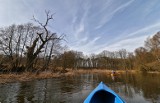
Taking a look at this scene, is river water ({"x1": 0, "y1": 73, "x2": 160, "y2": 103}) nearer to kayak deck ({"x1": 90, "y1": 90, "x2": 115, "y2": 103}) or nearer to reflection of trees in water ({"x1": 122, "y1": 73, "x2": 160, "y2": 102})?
reflection of trees in water ({"x1": 122, "y1": 73, "x2": 160, "y2": 102})

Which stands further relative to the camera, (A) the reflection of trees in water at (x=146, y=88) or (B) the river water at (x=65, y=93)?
(A) the reflection of trees in water at (x=146, y=88)

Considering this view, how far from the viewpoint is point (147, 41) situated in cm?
4116

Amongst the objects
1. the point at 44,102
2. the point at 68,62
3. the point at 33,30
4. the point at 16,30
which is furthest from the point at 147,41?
the point at 44,102

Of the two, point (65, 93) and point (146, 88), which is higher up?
point (146, 88)

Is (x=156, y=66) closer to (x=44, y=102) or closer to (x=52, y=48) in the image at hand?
(x=52, y=48)

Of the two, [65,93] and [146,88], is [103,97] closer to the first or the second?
[65,93]

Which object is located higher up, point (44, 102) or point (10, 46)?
point (10, 46)

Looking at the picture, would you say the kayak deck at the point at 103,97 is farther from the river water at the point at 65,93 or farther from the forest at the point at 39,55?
the forest at the point at 39,55

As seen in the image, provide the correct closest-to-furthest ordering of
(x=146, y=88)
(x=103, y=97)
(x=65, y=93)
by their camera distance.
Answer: (x=103, y=97) → (x=65, y=93) → (x=146, y=88)

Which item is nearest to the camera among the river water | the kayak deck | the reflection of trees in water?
the kayak deck

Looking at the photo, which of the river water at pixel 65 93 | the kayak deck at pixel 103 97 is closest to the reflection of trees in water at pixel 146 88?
the river water at pixel 65 93

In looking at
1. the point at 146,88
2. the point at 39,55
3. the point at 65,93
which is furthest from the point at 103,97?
the point at 39,55

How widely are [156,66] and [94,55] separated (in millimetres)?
58968

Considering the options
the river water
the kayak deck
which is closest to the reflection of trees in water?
the river water
